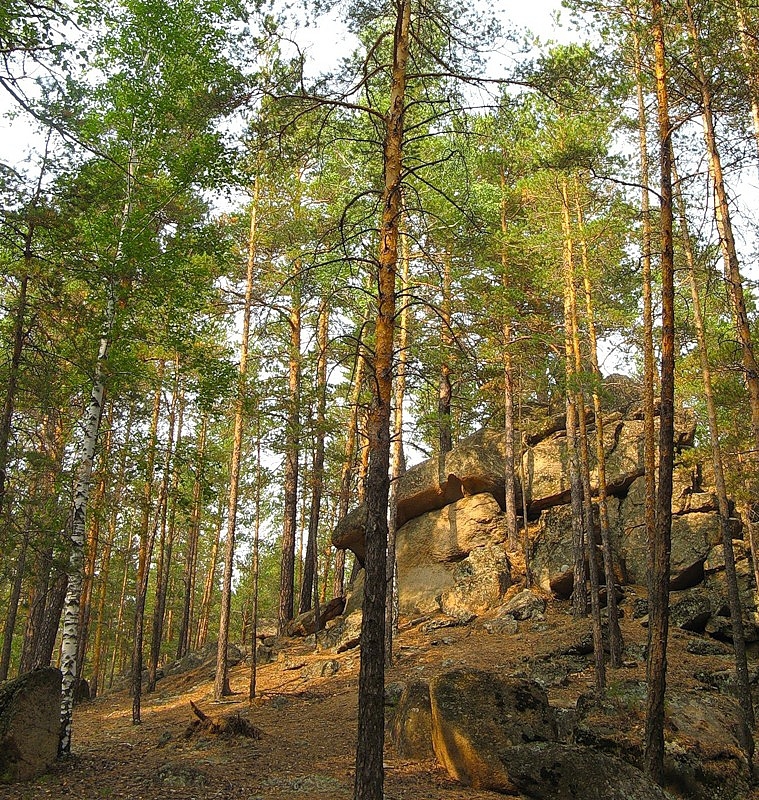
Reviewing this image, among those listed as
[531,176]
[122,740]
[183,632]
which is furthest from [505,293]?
[183,632]

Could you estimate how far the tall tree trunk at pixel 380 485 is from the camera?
6387mm

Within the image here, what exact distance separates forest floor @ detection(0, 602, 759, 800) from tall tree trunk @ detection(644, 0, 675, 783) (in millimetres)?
2115

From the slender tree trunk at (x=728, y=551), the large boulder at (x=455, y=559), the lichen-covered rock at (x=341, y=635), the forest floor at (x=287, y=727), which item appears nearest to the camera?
the forest floor at (x=287, y=727)

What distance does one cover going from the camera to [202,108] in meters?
8.48

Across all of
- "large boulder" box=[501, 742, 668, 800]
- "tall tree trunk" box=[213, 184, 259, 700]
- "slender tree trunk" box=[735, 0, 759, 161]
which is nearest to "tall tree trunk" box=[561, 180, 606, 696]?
"large boulder" box=[501, 742, 668, 800]

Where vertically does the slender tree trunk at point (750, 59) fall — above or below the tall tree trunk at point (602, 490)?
above

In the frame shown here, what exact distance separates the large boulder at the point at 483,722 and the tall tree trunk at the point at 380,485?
3.01 metres

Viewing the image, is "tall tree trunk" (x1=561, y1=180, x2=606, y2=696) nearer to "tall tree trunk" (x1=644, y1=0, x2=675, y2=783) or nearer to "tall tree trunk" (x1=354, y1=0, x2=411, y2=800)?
"tall tree trunk" (x1=644, y1=0, x2=675, y2=783)

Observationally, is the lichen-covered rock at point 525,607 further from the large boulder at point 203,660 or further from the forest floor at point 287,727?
the large boulder at point 203,660

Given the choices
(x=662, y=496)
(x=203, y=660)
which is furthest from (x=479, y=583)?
(x=662, y=496)

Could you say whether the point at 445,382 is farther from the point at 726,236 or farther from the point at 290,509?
the point at 726,236

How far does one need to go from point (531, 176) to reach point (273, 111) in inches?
498

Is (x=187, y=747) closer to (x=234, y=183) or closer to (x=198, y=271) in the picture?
(x=198, y=271)

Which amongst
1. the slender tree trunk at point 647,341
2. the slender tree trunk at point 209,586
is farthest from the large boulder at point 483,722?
the slender tree trunk at point 209,586
